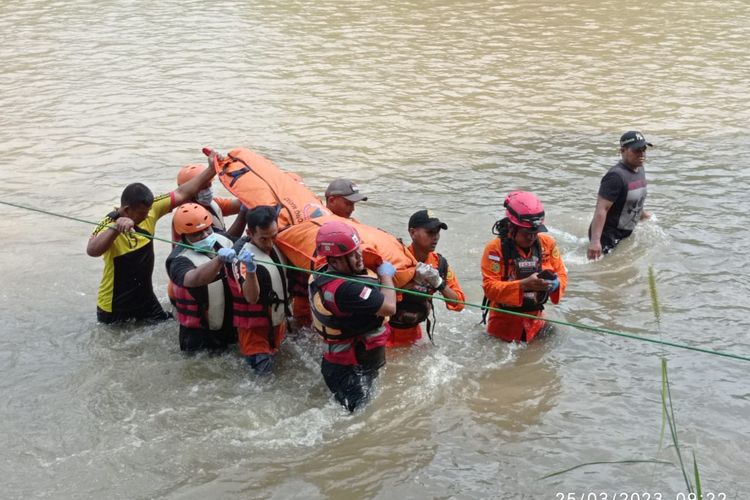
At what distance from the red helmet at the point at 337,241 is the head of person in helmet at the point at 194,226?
1.16m

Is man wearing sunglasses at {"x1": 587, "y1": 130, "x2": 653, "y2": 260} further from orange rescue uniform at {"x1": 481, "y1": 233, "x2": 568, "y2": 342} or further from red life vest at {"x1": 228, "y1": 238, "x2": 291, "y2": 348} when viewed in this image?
red life vest at {"x1": 228, "y1": 238, "x2": 291, "y2": 348}

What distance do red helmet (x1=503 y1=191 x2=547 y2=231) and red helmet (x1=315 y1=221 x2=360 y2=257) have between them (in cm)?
121

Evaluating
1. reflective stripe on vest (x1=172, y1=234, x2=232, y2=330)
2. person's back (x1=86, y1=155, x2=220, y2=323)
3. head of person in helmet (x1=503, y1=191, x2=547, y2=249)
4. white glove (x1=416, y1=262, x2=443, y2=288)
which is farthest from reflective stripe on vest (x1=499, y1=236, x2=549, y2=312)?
person's back (x1=86, y1=155, x2=220, y2=323)

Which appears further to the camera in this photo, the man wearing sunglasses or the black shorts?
the man wearing sunglasses

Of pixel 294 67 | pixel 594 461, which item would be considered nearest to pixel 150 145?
pixel 294 67

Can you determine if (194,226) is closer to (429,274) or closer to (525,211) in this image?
(429,274)

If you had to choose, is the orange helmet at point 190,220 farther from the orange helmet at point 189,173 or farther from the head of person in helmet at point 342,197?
the head of person in helmet at point 342,197

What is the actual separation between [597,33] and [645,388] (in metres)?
13.4

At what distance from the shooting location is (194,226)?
623 cm

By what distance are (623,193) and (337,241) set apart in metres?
3.78

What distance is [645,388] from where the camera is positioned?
6398 millimetres

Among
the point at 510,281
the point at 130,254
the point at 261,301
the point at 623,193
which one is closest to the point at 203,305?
the point at 261,301

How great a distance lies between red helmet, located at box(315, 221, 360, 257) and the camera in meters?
5.38

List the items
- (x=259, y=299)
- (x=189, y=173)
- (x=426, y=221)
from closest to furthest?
(x=426, y=221) < (x=259, y=299) < (x=189, y=173)
